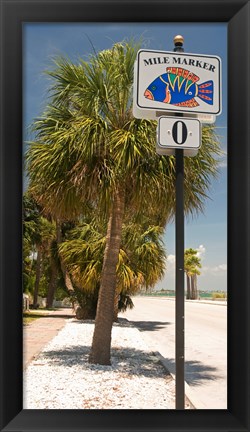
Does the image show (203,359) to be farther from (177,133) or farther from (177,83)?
(177,83)

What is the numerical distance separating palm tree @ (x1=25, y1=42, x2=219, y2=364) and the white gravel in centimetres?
64

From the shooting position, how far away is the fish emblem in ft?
12.4

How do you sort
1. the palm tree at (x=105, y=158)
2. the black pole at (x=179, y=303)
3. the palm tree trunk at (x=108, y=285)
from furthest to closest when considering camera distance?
1. the palm tree trunk at (x=108, y=285)
2. the palm tree at (x=105, y=158)
3. the black pole at (x=179, y=303)

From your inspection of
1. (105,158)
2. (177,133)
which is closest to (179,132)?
(177,133)

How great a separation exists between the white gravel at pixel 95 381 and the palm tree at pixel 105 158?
0.64m

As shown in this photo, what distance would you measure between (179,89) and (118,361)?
6.47 meters

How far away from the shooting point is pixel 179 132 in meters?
3.84

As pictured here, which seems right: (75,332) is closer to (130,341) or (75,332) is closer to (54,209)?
(130,341)

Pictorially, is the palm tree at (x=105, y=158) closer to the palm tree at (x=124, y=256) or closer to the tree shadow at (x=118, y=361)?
the tree shadow at (x=118, y=361)

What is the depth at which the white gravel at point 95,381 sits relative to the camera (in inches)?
235
